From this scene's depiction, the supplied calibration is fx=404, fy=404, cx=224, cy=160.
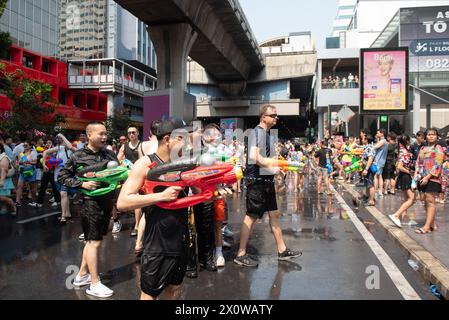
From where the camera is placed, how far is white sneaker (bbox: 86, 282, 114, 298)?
170 inches

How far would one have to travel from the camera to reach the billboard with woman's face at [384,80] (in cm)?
2359

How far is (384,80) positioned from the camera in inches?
937

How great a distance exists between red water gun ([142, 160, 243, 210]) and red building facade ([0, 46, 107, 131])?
3631 cm

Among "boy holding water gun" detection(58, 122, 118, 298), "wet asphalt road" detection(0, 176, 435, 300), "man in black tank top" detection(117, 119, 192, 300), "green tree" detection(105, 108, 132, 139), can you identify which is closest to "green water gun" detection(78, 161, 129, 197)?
"boy holding water gun" detection(58, 122, 118, 298)

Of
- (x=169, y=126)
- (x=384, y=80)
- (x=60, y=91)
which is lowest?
(x=169, y=126)

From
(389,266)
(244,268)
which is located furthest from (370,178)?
(244,268)

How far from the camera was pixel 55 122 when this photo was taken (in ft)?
87.7

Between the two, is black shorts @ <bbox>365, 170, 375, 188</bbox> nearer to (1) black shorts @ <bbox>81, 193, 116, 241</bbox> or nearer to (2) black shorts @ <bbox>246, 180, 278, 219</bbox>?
(2) black shorts @ <bbox>246, 180, 278, 219</bbox>

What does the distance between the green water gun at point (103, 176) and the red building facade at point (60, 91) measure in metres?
34.4

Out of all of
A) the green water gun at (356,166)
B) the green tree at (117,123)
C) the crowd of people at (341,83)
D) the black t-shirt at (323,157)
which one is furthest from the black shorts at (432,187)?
the green tree at (117,123)

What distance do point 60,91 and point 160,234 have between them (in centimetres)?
5144

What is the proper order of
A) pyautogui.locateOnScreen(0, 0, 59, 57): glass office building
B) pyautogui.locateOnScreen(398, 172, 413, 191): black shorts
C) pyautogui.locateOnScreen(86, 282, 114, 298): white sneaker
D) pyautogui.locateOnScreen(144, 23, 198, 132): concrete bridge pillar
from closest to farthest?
pyautogui.locateOnScreen(86, 282, 114, 298): white sneaker → pyautogui.locateOnScreen(398, 172, 413, 191): black shorts → pyautogui.locateOnScreen(144, 23, 198, 132): concrete bridge pillar → pyautogui.locateOnScreen(0, 0, 59, 57): glass office building

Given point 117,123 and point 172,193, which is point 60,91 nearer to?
point 117,123
